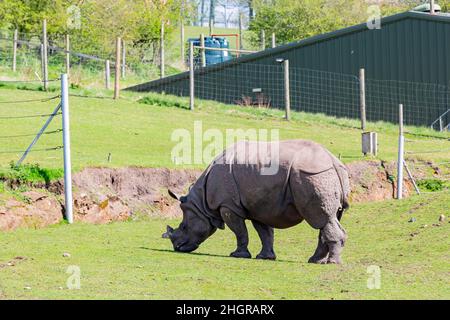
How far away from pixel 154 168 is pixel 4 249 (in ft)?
20.4

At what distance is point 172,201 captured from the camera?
20.9 m

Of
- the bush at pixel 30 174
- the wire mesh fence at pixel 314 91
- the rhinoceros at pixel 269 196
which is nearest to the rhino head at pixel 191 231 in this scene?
the rhinoceros at pixel 269 196

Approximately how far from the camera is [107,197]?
785 inches

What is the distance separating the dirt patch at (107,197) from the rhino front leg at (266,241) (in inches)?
158

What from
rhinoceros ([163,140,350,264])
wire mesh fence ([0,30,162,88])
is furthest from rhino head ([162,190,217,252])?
wire mesh fence ([0,30,162,88])

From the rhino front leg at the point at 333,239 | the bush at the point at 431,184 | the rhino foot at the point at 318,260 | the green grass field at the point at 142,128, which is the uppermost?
the green grass field at the point at 142,128

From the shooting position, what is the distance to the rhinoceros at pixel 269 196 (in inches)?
604

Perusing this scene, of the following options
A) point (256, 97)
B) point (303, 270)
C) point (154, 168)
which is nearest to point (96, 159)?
point (154, 168)

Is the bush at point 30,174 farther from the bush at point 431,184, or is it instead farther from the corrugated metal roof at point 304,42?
the corrugated metal roof at point 304,42

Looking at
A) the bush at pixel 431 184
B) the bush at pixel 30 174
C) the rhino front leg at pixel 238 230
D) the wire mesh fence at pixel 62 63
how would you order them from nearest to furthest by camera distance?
the rhino front leg at pixel 238 230, the bush at pixel 30 174, the bush at pixel 431 184, the wire mesh fence at pixel 62 63

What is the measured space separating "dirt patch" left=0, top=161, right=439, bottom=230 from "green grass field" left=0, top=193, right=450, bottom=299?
1.53 ft

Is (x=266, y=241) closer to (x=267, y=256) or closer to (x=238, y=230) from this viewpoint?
(x=267, y=256)

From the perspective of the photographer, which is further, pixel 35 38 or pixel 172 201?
pixel 35 38

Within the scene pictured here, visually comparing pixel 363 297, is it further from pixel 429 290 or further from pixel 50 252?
pixel 50 252
